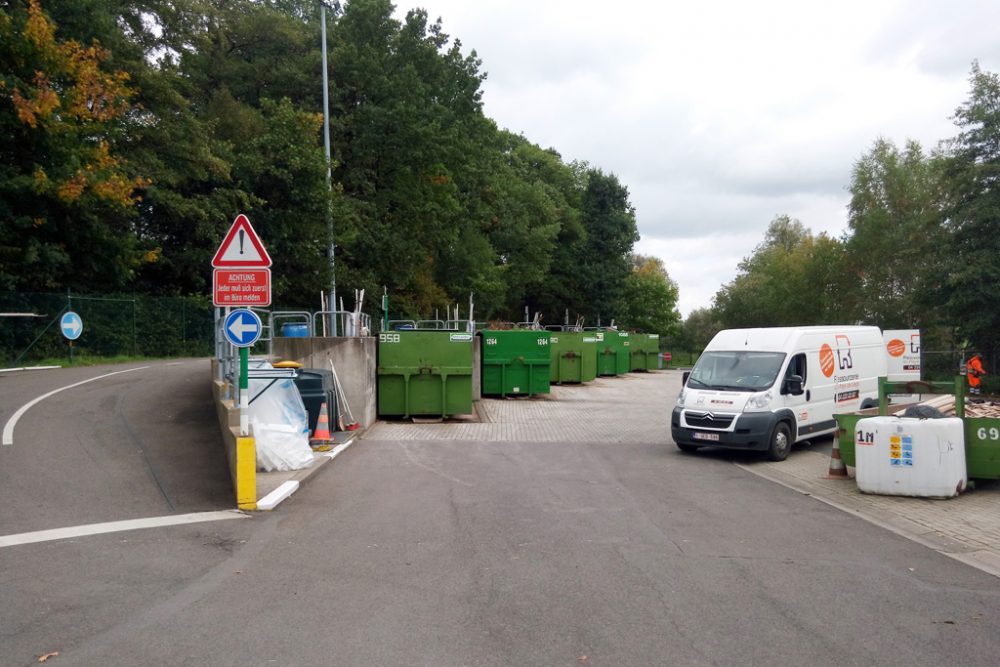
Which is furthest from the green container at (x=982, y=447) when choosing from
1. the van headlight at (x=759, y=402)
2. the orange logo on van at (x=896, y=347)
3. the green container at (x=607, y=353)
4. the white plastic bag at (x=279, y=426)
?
the green container at (x=607, y=353)

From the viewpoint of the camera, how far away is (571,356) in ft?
102

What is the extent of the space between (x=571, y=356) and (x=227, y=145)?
47.9 ft

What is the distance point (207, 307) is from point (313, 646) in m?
29.7

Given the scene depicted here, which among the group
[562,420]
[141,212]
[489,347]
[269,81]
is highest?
[269,81]

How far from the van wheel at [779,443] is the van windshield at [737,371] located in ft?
2.51

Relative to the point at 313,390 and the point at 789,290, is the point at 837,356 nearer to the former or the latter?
the point at 313,390

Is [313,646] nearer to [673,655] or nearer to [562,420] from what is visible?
[673,655]

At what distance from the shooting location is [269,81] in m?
35.5

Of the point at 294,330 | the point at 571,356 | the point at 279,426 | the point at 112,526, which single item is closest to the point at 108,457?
the point at 279,426

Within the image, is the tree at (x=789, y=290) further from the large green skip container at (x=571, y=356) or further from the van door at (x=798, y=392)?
the van door at (x=798, y=392)

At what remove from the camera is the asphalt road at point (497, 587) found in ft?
17.0

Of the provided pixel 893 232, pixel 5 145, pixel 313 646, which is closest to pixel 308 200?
pixel 5 145

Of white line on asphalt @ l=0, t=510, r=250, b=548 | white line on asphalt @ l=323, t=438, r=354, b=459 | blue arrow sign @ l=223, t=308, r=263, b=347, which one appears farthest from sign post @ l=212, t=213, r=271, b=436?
white line on asphalt @ l=323, t=438, r=354, b=459

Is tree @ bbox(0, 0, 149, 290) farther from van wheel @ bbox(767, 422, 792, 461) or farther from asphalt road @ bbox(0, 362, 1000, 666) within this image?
van wheel @ bbox(767, 422, 792, 461)
